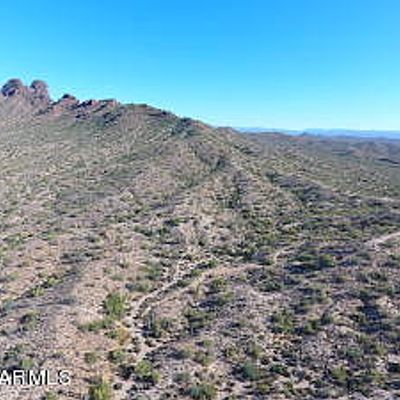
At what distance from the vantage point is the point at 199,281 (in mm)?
42844

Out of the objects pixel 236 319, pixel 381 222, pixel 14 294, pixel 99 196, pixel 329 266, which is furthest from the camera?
pixel 99 196

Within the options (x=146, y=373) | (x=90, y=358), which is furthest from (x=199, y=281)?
(x=146, y=373)

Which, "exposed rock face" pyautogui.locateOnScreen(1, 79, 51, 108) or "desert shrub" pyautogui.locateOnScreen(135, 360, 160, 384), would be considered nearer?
"desert shrub" pyautogui.locateOnScreen(135, 360, 160, 384)

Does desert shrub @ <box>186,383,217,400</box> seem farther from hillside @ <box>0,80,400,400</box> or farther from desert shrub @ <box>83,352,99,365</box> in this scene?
desert shrub @ <box>83,352,99,365</box>

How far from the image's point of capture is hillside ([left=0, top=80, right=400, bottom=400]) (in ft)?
96.1

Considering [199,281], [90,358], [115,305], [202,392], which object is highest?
[199,281]

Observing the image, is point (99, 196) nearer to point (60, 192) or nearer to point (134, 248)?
point (60, 192)

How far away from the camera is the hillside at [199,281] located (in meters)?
29.3

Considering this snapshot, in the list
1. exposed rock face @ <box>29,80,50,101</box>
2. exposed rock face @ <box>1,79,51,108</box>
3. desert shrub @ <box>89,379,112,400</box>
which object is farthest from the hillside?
exposed rock face @ <box>29,80,50,101</box>

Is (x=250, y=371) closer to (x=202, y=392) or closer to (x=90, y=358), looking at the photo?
(x=202, y=392)

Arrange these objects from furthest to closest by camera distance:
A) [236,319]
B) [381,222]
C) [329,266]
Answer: [381,222] → [329,266] → [236,319]

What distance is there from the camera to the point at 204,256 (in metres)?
49.3

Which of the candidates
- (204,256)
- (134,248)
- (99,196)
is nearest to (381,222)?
(204,256)

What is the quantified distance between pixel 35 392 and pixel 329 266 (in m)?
22.6
